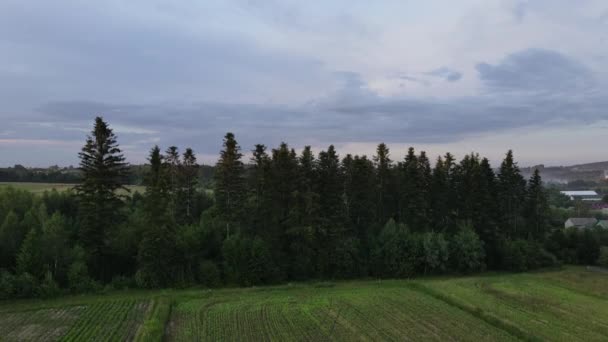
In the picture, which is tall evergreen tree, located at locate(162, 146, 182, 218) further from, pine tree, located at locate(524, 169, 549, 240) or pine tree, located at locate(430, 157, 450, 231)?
pine tree, located at locate(524, 169, 549, 240)

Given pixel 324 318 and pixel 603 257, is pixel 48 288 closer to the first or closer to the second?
pixel 324 318

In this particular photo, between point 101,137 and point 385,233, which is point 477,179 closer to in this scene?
point 385,233

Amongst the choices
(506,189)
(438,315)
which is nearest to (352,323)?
(438,315)

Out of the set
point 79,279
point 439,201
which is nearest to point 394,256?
point 439,201

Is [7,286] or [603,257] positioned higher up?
[7,286]

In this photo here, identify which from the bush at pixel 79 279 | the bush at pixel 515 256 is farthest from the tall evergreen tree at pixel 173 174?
the bush at pixel 515 256

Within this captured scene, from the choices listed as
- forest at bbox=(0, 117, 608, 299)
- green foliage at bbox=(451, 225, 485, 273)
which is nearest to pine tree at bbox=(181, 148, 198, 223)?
forest at bbox=(0, 117, 608, 299)
